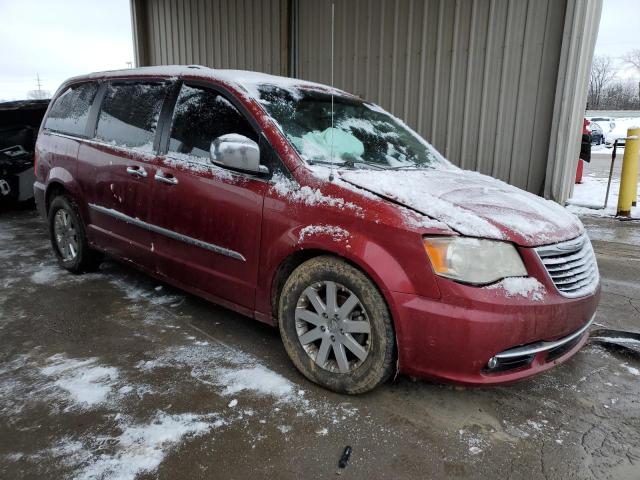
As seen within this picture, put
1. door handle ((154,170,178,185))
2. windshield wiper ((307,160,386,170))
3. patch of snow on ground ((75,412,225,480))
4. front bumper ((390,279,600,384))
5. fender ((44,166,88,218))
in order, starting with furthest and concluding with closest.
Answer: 1. fender ((44,166,88,218))
2. door handle ((154,170,178,185))
3. windshield wiper ((307,160,386,170))
4. front bumper ((390,279,600,384))
5. patch of snow on ground ((75,412,225,480))

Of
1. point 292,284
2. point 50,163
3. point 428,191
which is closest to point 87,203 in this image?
point 50,163

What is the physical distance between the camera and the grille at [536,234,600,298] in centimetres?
214

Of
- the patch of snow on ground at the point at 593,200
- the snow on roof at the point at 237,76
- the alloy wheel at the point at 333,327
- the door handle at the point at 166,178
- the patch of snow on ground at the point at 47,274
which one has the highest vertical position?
the snow on roof at the point at 237,76

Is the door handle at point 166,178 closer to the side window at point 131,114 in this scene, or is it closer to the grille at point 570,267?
the side window at point 131,114

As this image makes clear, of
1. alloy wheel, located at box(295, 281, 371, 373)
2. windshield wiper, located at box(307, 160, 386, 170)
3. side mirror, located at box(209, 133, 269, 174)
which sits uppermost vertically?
side mirror, located at box(209, 133, 269, 174)

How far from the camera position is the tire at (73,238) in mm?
4039

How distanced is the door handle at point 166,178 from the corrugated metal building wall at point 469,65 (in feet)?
18.2

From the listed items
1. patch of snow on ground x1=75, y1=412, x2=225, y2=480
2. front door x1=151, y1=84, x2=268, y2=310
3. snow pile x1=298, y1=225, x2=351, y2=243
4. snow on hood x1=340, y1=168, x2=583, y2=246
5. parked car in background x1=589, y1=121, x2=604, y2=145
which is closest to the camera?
patch of snow on ground x1=75, y1=412, x2=225, y2=480

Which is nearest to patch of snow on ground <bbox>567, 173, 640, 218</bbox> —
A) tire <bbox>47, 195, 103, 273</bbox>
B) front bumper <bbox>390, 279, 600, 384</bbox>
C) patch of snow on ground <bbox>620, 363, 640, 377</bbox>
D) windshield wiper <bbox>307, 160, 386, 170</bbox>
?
patch of snow on ground <bbox>620, 363, 640, 377</bbox>

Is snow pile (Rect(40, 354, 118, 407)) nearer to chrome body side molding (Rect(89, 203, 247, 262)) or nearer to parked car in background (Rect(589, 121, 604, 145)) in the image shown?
chrome body side molding (Rect(89, 203, 247, 262))

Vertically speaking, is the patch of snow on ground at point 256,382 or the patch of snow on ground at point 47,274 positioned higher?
the patch of snow on ground at point 256,382

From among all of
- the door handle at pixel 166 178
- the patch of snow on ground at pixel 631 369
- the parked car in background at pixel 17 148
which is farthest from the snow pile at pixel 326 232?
the parked car in background at pixel 17 148

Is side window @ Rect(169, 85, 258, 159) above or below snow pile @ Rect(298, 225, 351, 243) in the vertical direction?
above

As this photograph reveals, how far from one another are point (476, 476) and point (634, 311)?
2458mm
